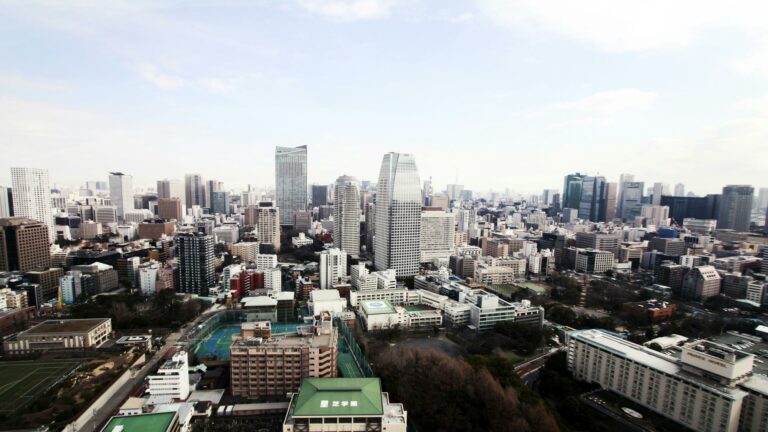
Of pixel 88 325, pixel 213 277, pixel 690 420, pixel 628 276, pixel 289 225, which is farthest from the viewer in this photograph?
pixel 289 225

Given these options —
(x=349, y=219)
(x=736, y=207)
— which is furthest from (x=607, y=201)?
(x=349, y=219)

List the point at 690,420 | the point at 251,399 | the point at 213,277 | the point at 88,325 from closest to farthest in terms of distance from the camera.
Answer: the point at 690,420, the point at 251,399, the point at 88,325, the point at 213,277

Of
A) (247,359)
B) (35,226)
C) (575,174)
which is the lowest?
(247,359)

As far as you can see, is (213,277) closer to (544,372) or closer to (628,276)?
(544,372)

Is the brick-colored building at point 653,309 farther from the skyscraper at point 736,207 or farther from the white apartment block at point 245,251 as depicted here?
the skyscraper at point 736,207

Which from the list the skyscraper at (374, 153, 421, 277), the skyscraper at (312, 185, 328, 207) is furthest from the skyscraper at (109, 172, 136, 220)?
the skyscraper at (374, 153, 421, 277)

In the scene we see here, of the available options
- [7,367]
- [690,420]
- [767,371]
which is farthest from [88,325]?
[767,371]

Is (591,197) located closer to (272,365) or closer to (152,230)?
(152,230)

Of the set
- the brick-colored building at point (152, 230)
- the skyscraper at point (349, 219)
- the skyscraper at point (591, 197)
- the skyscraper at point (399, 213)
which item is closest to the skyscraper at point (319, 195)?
the brick-colored building at point (152, 230)
